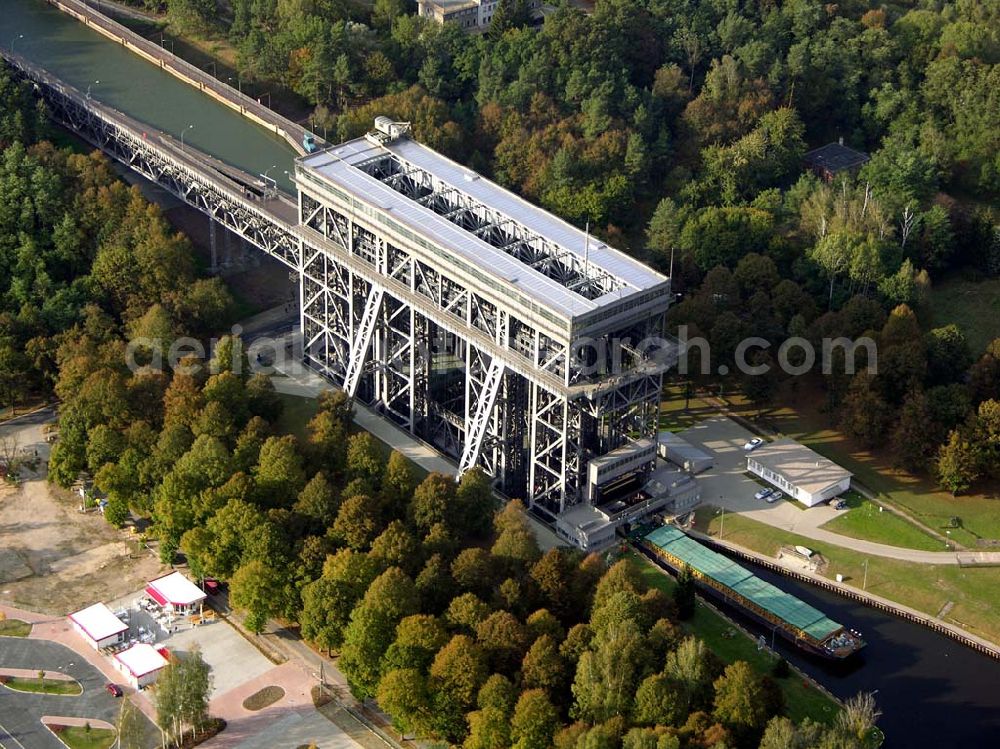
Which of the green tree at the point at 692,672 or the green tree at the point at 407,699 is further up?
the green tree at the point at 692,672

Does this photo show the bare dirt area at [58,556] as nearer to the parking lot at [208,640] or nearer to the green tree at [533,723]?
the parking lot at [208,640]

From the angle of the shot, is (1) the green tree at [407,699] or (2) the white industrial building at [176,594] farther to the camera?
(2) the white industrial building at [176,594]

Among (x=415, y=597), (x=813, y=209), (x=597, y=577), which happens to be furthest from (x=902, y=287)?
(x=415, y=597)

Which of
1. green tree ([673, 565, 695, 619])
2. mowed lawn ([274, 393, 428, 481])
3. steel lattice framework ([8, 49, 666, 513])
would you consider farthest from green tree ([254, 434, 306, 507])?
green tree ([673, 565, 695, 619])

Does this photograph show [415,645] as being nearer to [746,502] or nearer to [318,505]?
[318,505]

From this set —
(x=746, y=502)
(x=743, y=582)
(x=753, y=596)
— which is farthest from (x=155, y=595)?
(x=746, y=502)

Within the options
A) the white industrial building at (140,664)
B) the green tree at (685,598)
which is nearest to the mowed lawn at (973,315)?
the green tree at (685,598)
